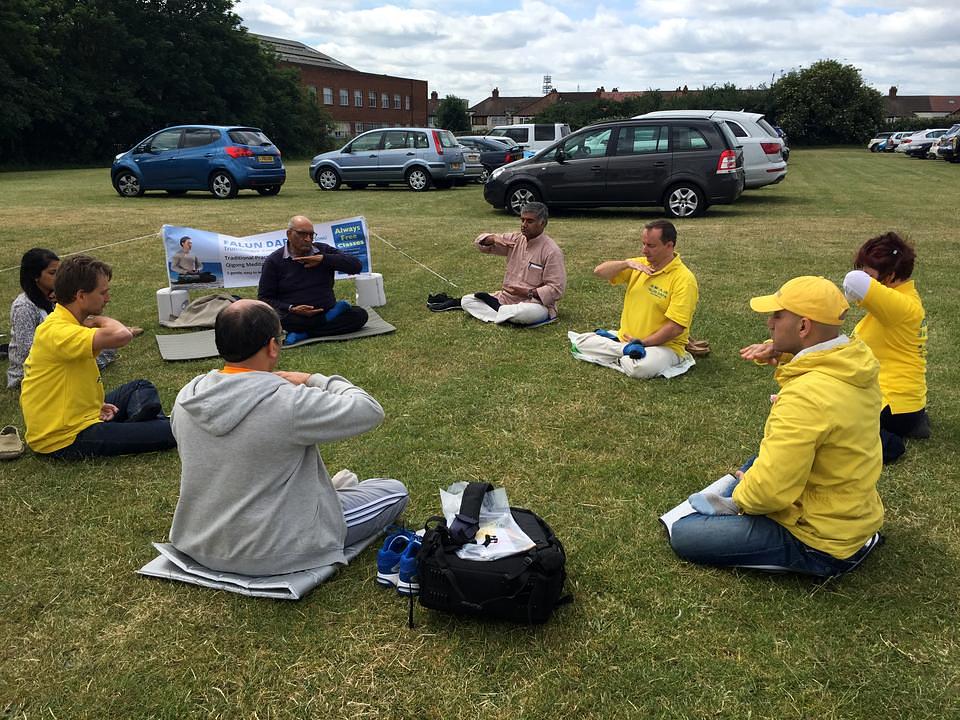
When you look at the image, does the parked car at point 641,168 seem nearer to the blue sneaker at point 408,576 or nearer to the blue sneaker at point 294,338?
the blue sneaker at point 294,338

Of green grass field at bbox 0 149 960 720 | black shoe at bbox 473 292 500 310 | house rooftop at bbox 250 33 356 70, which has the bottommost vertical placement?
green grass field at bbox 0 149 960 720

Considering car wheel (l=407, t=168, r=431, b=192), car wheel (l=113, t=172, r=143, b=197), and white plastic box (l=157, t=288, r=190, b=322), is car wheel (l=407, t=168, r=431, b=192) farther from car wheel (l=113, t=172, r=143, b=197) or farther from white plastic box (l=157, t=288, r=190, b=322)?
white plastic box (l=157, t=288, r=190, b=322)

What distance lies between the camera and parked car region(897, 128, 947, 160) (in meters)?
37.3

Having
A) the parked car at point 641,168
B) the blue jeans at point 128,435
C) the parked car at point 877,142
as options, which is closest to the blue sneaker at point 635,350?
the blue jeans at point 128,435

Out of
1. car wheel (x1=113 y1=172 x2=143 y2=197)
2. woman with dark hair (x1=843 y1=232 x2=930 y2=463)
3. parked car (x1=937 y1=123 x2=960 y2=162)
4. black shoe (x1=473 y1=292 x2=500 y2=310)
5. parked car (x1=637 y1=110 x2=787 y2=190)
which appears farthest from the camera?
parked car (x1=937 y1=123 x2=960 y2=162)

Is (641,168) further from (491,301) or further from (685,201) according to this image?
(491,301)

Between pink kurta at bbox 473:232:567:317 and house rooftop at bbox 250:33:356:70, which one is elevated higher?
house rooftop at bbox 250:33:356:70

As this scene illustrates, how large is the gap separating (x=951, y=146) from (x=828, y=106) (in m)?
19.5

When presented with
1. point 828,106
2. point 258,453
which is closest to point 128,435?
point 258,453

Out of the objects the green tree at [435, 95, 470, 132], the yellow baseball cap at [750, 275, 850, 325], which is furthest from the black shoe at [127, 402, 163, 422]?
the green tree at [435, 95, 470, 132]

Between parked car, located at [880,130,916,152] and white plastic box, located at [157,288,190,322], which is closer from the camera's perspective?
white plastic box, located at [157,288,190,322]

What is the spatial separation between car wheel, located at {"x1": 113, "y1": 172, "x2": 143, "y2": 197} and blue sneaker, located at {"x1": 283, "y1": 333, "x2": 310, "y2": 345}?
14017 mm

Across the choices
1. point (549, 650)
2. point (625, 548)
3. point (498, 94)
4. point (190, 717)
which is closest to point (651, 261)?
point (625, 548)

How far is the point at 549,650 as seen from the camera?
2762 millimetres
